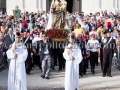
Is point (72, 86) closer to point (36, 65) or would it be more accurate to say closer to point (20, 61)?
point (20, 61)

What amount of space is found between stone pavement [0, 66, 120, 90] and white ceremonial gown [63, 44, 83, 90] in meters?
0.90

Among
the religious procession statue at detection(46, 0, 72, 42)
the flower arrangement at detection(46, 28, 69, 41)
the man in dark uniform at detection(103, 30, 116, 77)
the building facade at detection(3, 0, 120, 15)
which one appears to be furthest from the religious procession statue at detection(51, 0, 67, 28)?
the building facade at detection(3, 0, 120, 15)

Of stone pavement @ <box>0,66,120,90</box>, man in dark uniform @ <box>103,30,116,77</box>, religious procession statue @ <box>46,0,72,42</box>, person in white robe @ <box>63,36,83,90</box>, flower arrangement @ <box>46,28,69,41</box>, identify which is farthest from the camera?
religious procession statue @ <box>46,0,72,42</box>

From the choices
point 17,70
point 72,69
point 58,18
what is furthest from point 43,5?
point 17,70

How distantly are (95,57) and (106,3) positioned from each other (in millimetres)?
16761

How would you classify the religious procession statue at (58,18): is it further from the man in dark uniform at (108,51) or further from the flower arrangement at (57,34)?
the man in dark uniform at (108,51)

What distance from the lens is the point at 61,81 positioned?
12281 mm

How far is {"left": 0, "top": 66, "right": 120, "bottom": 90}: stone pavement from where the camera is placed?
11106mm

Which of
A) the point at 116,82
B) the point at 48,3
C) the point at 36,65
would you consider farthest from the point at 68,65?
the point at 48,3

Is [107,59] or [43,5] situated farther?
[43,5]

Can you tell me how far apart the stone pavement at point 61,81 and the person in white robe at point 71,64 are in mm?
911

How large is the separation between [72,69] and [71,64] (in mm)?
168

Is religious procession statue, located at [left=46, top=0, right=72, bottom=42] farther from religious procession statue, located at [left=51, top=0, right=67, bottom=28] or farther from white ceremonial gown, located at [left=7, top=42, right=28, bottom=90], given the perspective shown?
white ceremonial gown, located at [left=7, top=42, right=28, bottom=90]

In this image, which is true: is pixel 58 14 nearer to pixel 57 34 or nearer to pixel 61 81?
pixel 57 34
